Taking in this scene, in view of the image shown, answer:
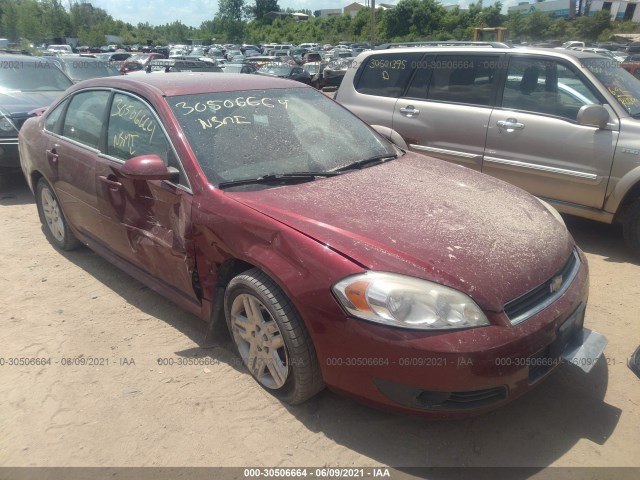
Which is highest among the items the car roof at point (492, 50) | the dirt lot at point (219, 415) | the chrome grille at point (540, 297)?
the car roof at point (492, 50)

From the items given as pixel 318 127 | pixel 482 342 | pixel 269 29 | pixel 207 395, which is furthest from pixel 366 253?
pixel 269 29

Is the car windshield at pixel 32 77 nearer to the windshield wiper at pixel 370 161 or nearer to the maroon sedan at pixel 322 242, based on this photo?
the maroon sedan at pixel 322 242

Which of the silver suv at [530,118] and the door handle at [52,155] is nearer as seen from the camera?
the door handle at [52,155]

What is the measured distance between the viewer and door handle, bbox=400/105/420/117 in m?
5.82

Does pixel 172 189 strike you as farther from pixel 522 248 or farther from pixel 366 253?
pixel 522 248

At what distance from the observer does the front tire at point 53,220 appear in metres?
4.62

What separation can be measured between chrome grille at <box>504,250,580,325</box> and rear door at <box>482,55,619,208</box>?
2.23 m

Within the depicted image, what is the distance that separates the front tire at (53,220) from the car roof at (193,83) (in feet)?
3.75

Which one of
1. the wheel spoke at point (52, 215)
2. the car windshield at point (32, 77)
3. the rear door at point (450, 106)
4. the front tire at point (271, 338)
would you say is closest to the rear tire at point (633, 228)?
the rear door at point (450, 106)

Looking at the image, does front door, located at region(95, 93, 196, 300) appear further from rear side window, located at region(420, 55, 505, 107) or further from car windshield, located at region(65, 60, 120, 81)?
car windshield, located at region(65, 60, 120, 81)

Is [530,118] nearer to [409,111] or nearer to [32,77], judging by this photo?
[409,111]

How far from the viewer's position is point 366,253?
7.79ft

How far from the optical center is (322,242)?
7.96 ft

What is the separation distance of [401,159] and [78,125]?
8.18 feet
